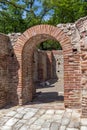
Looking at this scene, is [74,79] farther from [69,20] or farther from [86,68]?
[69,20]

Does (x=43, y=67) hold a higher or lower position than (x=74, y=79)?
higher

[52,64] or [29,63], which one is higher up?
[52,64]

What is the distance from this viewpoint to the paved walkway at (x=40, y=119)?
6070 millimetres

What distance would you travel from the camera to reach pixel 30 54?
30.7 ft

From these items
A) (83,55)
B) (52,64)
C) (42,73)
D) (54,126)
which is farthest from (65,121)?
(52,64)

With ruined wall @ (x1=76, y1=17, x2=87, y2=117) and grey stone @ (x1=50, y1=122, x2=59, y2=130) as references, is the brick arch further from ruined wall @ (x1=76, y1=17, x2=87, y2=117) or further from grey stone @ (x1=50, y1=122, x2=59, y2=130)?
grey stone @ (x1=50, y1=122, x2=59, y2=130)

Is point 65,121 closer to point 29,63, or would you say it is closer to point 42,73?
point 29,63

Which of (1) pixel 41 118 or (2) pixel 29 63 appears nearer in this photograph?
(1) pixel 41 118

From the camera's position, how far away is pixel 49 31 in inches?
326

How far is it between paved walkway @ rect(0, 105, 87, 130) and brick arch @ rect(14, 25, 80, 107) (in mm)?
773

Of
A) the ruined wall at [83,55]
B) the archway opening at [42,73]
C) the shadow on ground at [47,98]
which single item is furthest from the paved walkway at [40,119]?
the archway opening at [42,73]

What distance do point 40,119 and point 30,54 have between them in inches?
130

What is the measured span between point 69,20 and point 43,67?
406 inches

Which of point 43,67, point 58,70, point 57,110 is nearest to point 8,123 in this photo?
point 57,110
